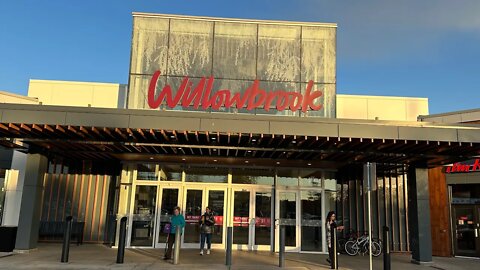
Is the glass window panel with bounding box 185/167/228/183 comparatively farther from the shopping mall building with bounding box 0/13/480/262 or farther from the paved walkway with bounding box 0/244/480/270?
the paved walkway with bounding box 0/244/480/270

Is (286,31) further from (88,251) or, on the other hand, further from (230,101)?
(88,251)

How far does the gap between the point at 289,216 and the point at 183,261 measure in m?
5.28

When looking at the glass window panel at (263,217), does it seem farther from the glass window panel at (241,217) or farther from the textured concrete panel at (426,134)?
the textured concrete panel at (426,134)

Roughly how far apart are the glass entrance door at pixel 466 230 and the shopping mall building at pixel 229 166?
0.26ft

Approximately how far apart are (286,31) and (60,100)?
950cm

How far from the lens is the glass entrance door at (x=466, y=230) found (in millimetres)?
15820

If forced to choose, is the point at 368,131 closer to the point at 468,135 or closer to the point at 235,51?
the point at 468,135

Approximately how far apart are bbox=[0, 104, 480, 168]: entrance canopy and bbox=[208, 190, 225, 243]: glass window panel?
3.69m

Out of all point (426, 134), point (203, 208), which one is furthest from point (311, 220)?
point (426, 134)

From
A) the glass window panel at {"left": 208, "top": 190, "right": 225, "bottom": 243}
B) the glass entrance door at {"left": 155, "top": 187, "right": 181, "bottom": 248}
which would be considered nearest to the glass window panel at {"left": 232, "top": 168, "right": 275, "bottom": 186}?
the glass window panel at {"left": 208, "top": 190, "right": 225, "bottom": 243}

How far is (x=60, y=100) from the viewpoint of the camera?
16.6 metres

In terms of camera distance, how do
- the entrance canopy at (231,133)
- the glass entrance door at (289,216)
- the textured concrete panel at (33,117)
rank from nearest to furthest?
the textured concrete panel at (33,117) < the entrance canopy at (231,133) < the glass entrance door at (289,216)

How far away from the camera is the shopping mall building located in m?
14.3

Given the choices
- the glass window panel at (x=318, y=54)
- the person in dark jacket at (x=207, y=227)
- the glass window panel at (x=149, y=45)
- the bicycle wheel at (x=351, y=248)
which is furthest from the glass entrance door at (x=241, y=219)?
the glass window panel at (x=149, y=45)
